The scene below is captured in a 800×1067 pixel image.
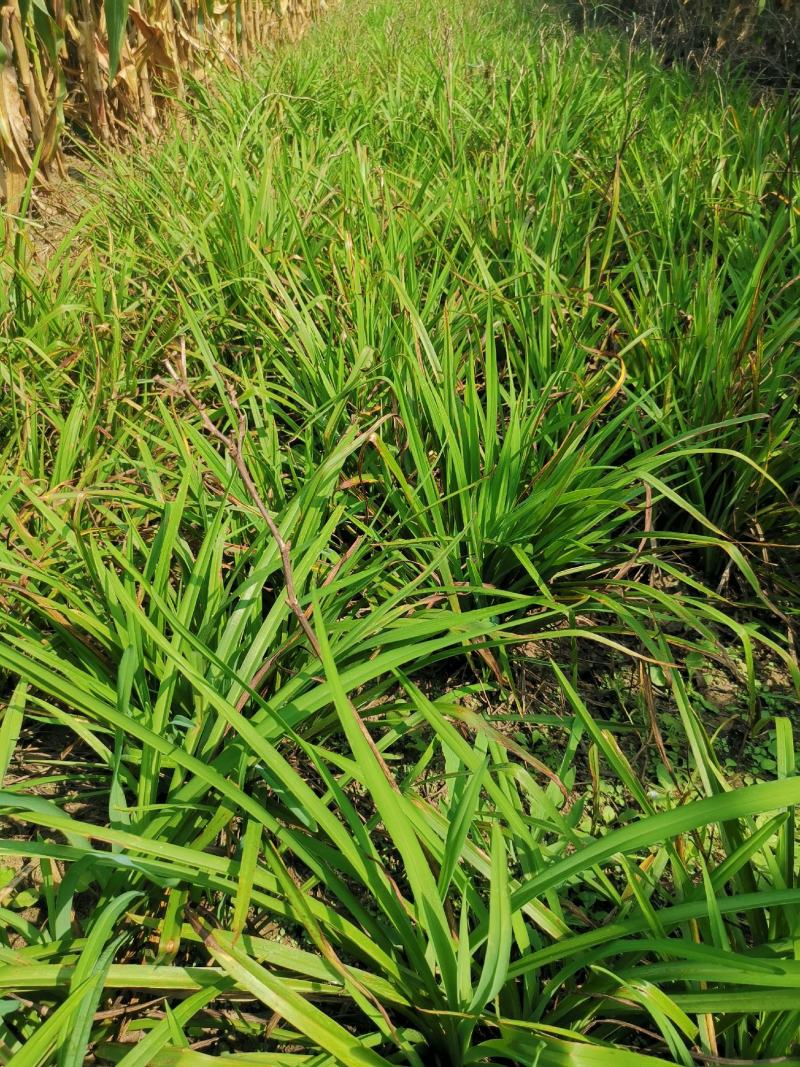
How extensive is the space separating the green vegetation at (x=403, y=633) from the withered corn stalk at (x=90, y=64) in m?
0.40

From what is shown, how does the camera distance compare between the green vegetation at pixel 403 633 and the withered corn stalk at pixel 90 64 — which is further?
the withered corn stalk at pixel 90 64

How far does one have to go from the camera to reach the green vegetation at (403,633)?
0.69 meters

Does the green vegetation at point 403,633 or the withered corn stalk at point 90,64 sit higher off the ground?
the withered corn stalk at point 90,64

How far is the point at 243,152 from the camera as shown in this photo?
2.55 metres

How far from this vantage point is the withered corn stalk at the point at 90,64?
2264mm

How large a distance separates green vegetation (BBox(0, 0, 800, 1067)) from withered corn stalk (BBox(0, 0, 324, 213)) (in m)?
0.40

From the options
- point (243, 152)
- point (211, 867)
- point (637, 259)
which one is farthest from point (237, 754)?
point (243, 152)

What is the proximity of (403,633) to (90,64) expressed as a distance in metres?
3.08

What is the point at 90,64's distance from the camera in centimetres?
294

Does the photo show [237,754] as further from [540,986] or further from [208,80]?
[208,80]

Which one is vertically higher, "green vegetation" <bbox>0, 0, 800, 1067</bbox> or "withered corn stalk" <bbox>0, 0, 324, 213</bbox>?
"withered corn stalk" <bbox>0, 0, 324, 213</bbox>

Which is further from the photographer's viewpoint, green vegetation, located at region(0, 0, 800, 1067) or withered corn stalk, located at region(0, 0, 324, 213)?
withered corn stalk, located at region(0, 0, 324, 213)

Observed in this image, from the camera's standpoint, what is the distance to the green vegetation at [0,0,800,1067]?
69cm

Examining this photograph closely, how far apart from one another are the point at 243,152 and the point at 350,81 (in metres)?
1.03
